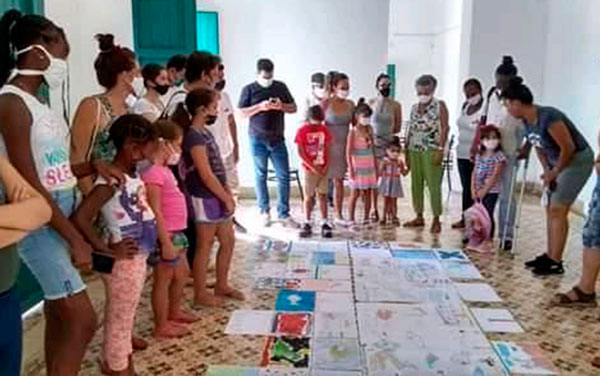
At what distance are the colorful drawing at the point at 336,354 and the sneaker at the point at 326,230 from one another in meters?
2.03

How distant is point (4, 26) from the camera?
1.90m

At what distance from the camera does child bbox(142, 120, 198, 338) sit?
2.64 meters

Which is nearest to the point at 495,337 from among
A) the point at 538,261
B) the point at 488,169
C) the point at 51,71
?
the point at 538,261

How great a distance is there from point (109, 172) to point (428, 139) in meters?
3.40

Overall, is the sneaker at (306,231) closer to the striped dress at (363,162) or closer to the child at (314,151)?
the child at (314,151)

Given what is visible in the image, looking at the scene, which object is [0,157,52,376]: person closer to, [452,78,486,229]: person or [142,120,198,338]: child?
[142,120,198,338]: child

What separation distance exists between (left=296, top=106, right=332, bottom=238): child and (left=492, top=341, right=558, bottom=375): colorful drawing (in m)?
2.23

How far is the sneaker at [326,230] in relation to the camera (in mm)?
5005

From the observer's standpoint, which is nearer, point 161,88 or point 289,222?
point 161,88

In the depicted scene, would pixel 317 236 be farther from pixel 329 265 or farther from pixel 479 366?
pixel 479 366

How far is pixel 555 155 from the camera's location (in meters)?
3.94

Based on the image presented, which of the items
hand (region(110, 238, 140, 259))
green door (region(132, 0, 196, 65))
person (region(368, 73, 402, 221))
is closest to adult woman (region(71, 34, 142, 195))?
hand (region(110, 238, 140, 259))

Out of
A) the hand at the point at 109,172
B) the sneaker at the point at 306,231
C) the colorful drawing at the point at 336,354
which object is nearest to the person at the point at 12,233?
the hand at the point at 109,172

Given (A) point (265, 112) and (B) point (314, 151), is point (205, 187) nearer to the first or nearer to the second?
(B) point (314, 151)
